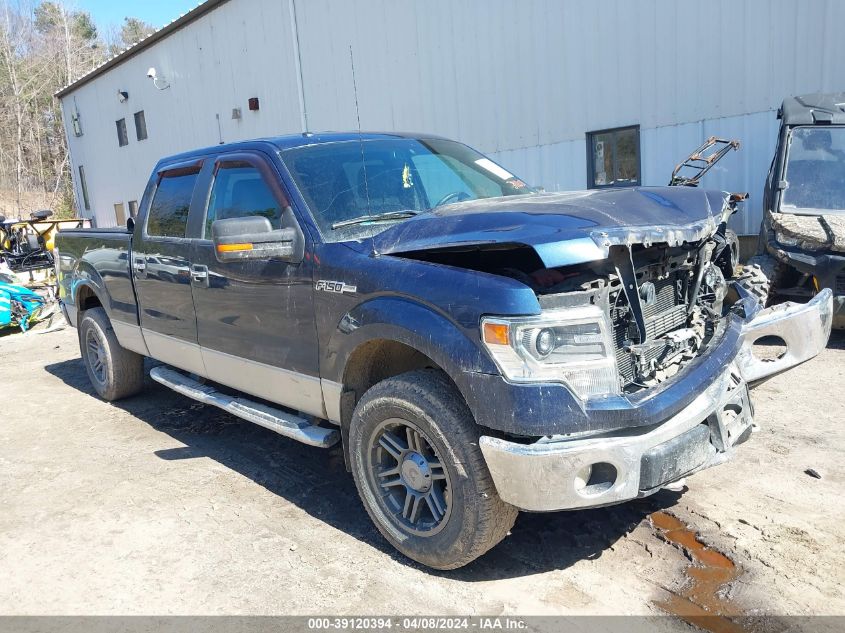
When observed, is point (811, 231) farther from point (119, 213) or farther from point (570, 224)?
point (119, 213)

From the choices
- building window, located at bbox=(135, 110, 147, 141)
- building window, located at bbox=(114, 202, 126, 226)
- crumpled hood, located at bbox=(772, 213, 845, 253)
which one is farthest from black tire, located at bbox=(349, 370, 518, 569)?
building window, located at bbox=(114, 202, 126, 226)

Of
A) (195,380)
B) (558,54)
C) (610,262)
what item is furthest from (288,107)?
(610,262)

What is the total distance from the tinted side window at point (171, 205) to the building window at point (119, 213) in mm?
21345

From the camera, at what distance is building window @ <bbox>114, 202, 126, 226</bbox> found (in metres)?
24.5

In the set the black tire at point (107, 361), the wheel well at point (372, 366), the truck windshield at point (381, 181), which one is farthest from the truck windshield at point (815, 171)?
the black tire at point (107, 361)

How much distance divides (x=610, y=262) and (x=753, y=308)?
4.35 feet

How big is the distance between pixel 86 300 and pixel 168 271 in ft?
7.31

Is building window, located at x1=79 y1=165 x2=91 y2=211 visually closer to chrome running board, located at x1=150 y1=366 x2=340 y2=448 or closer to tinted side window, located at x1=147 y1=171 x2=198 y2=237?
tinted side window, located at x1=147 y1=171 x2=198 y2=237

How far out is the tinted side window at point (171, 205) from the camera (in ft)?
15.3

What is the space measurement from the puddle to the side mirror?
231 cm

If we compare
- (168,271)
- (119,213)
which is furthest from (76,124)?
(168,271)

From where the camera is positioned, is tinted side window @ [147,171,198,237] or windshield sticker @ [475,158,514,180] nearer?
windshield sticker @ [475,158,514,180]

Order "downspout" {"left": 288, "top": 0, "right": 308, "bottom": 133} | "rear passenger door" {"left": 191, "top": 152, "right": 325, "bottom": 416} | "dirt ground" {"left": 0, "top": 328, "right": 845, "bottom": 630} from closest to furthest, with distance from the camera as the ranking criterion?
"dirt ground" {"left": 0, "top": 328, "right": 845, "bottom": 630} → "rear passenger door" {"left": 191, "top": 152, "right": 325, "bottom": 416} → "downspout" {"left": 288, "top": 0, "right": 308, "bottom": 133}

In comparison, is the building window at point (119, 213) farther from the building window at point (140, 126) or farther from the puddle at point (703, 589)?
the puddle at point (703, 589)
